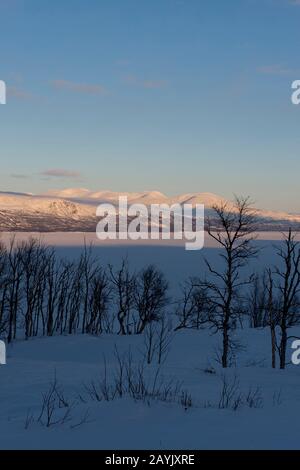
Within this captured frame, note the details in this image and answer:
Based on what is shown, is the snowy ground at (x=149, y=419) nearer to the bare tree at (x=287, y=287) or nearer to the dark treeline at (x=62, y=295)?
the bare tree at (x=287, y=287)

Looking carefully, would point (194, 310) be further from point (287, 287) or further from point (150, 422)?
point (150, 422)

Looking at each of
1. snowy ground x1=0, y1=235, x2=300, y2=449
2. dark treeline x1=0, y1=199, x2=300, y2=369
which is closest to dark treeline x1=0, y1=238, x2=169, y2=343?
dark treeline x1=0, y1=199, x2=300, y2=369

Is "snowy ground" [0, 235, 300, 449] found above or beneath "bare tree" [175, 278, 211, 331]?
above

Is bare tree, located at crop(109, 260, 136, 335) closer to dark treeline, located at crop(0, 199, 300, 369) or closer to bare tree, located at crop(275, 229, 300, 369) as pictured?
dark treeline, located at crop(0, 199, 300, 369)

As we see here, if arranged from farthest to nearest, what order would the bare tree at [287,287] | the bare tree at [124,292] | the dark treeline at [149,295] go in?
the bare tree at [124,292] < the dark treeline at [149,295] < the bare tree at [287,287]

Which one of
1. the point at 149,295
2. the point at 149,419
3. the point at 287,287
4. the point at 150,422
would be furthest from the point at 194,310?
the point at 150,422

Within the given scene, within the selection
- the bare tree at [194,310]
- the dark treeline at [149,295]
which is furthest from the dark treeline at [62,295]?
the bare tree at [194,310]

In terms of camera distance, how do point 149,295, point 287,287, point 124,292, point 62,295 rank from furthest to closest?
point 62,295 < point 149,295 < point 124,292 < point 287,287

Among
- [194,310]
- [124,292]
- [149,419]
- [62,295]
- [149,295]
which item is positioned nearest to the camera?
[149,419]

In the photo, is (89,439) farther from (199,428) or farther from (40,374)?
(40,374)

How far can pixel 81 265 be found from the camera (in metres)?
65.7

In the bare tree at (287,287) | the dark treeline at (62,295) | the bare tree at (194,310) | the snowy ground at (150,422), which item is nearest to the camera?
the snowy ground at (150,422)

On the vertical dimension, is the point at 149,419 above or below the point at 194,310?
above
